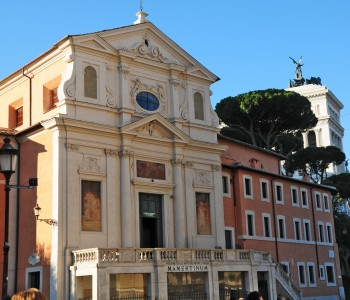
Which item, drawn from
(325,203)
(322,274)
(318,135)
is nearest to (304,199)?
(325,203)

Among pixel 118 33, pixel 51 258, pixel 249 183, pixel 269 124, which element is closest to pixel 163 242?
pixel 51 258

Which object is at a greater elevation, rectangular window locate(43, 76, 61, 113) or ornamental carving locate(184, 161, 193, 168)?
rectangular window locate(43, 76, 61, 113)

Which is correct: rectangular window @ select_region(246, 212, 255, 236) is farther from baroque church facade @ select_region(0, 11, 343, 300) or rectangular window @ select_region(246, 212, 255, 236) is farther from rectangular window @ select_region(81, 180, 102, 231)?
rectangular window @ select_region(81, 180, 102, 231)

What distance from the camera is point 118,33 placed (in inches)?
1197

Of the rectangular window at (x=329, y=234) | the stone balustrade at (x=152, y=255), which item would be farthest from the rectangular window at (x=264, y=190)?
the stone balustrade at (x=152, y=255)

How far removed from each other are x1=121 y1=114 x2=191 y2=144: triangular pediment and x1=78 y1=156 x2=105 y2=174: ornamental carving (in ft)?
7.06

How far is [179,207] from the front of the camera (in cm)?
3059

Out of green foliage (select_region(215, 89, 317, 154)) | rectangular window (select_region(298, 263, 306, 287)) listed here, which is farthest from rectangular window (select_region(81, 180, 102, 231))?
green foliage (select_region(215, 89, 317, 154))

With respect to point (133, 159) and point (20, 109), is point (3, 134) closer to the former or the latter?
point (20, 109)

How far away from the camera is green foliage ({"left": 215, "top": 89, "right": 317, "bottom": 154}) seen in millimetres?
53250

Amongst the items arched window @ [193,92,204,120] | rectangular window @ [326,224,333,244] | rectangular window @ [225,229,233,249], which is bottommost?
rectangular window @ [225,229,233,249]

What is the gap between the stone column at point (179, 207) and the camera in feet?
99.2

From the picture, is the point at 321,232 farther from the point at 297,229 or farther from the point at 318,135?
the point at 318,135

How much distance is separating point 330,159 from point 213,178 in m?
29.2
